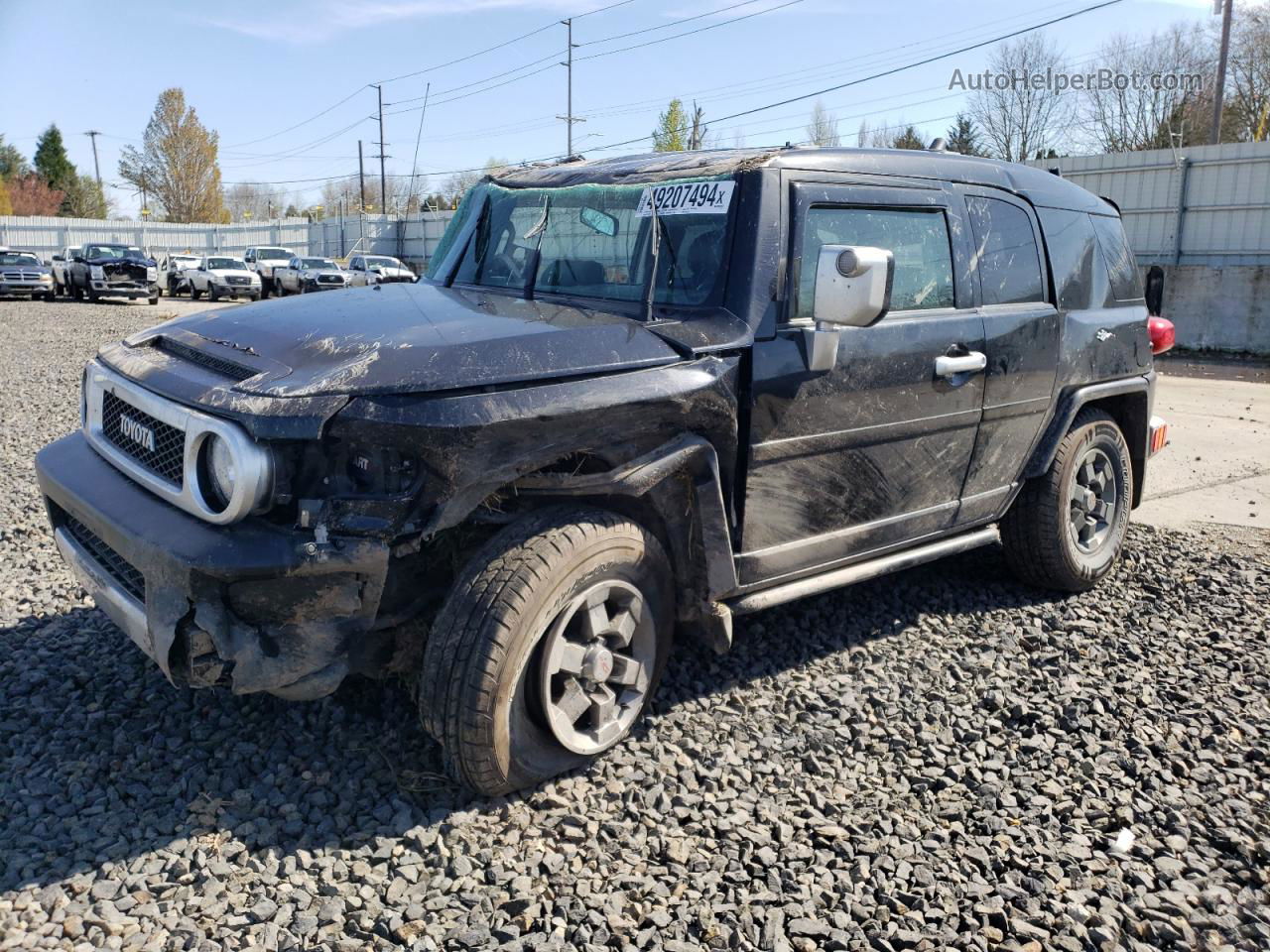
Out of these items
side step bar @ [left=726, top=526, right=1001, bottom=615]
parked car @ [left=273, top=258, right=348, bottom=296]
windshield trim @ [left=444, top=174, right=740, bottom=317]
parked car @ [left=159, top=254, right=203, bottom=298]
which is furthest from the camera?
parked car @ [left=159, top=254, right=203, bottom=298]

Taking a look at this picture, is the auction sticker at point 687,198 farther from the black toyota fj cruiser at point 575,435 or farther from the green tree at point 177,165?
the green tree at point 177,165

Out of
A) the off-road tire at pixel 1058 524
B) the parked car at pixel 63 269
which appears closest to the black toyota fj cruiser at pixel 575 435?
the off-road tire at pixel 1058 524

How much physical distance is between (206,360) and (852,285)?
82.2 inches

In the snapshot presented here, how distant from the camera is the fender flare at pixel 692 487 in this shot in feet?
10.2

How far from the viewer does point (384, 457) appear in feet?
9.17

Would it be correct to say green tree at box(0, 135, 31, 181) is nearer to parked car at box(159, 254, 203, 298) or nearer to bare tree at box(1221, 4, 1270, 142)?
parked car at box(159, 254, 203, 298)

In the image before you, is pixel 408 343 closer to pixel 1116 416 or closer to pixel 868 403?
pixel 868 403

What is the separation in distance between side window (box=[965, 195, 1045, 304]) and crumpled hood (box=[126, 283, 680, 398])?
1.82 m

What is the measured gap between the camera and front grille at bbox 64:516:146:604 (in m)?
3.00

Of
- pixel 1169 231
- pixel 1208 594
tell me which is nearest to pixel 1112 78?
pixel 1169 231

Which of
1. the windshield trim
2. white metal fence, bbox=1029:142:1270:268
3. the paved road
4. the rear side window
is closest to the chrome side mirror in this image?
the windshield trim

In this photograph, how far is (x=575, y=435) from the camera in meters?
3.01

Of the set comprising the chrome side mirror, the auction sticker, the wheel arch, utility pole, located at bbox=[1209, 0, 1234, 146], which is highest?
utility pole, located at bbox=[1209, 0, 1234, 146]

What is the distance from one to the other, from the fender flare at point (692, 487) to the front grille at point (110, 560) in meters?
1.16
